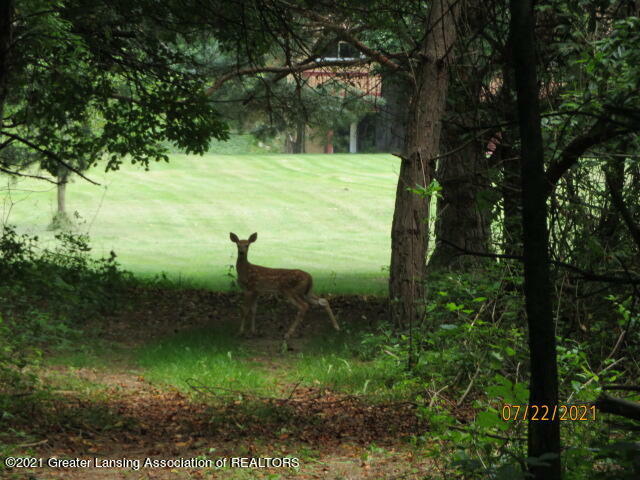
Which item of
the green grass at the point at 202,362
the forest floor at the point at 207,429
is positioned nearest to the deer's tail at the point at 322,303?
the green grass at the point at 202,362

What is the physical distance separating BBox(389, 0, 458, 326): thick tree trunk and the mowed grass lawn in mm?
5660

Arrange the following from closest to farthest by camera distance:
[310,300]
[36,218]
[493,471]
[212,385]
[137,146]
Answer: [493,471]
[212,385]
[310,300]
[137,146]
[36,218]

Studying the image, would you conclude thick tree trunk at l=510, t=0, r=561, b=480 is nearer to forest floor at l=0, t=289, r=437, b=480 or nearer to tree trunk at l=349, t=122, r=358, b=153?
forest floor at l=0, t=289, r=437, b=480

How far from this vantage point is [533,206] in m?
3.54

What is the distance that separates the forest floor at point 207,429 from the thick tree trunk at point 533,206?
1803mm

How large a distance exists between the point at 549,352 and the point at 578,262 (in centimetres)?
335

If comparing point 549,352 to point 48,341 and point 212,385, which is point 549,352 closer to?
point 212,385

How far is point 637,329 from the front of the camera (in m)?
7.17

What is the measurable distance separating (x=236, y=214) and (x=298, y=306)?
1054 inches

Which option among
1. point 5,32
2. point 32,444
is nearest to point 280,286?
point 32,444

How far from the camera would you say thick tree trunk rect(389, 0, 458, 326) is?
Result: 10.5 meters

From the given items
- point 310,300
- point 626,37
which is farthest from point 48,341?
point 626,37

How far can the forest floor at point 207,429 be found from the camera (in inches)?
232

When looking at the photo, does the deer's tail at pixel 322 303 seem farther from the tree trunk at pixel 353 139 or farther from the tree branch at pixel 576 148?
the tree trunk at pixel 353 139
